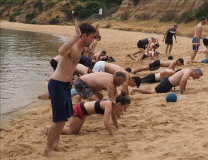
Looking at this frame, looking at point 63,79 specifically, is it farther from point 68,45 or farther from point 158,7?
point 158,7

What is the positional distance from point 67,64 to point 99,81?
1.58 meters

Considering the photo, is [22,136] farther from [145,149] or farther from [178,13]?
[178,13]

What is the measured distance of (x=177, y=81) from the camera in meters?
6.88

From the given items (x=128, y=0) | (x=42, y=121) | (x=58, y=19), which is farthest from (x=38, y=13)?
(x=42, y=121)

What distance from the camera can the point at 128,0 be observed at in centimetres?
3906

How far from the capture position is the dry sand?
12.1ft

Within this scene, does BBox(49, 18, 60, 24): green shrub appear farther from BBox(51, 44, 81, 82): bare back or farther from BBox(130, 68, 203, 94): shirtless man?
BBox(51, 44, 81, 82): bare back

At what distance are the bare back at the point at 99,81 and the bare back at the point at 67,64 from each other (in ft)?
4.55

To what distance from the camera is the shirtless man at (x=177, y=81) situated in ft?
21.4

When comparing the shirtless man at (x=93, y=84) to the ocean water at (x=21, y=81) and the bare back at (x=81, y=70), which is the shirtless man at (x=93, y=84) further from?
the ocean water at (x=21, y=81)

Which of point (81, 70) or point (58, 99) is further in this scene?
point (81, 70)

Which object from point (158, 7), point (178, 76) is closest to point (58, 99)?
point (178, 76)

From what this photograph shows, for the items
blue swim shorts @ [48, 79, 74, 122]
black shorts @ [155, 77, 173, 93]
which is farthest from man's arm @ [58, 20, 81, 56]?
black shorts @ [155, 77, 173, 93]

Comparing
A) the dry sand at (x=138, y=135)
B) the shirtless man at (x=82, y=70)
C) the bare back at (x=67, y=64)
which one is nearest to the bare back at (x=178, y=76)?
the dry sand at (x=138, y=135)
